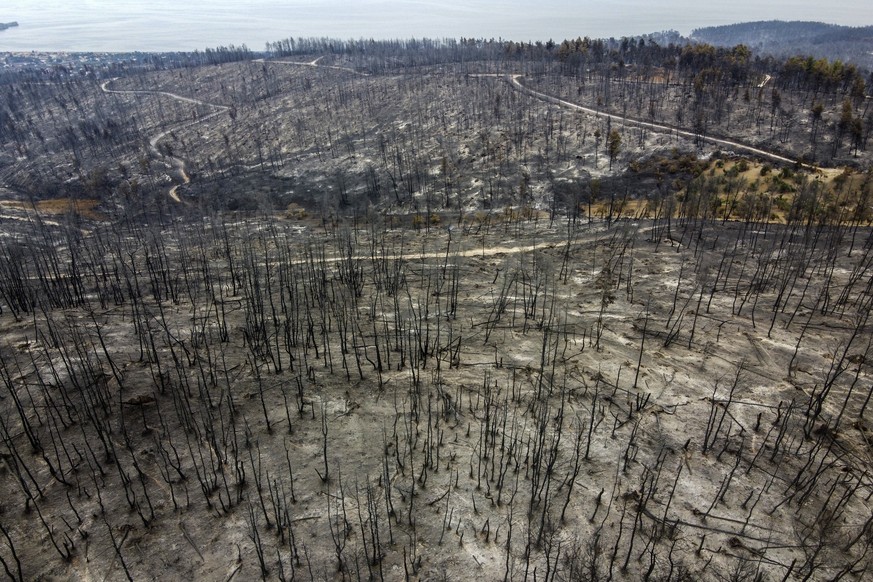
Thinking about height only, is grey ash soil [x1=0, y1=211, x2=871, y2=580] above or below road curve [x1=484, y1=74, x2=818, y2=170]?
below

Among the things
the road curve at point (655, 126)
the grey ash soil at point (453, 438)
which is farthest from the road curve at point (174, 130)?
the road curve at point (655, 126)

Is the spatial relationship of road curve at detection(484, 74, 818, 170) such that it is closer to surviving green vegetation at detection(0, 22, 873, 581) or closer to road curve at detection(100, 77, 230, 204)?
surviving green vegetation at detection(0, 22, 873, 581)

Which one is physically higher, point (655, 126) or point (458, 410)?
point (655, 126)

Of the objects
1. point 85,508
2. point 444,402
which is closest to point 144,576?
point 85,508

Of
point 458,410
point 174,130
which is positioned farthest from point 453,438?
point 174,130

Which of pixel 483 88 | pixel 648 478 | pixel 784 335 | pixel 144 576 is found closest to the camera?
pixel 144 576

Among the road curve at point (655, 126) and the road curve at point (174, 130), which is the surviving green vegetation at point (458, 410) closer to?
the road curve at point (655, 126)

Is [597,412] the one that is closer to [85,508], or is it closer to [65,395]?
[85,508]

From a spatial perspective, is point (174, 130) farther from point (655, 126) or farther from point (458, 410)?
point (458, 410)

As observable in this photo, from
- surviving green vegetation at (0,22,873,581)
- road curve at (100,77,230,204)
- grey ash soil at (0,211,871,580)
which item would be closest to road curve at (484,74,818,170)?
surviving green vegetation at (0,22,873,581)

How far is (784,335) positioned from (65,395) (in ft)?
70.7

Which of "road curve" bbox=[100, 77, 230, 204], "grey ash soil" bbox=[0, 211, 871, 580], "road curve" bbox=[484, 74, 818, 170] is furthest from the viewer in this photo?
"road curve" bbox=[100, 77, 230, 204]

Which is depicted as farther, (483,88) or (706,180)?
(483,88)

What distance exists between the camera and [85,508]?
9828 millimetres
